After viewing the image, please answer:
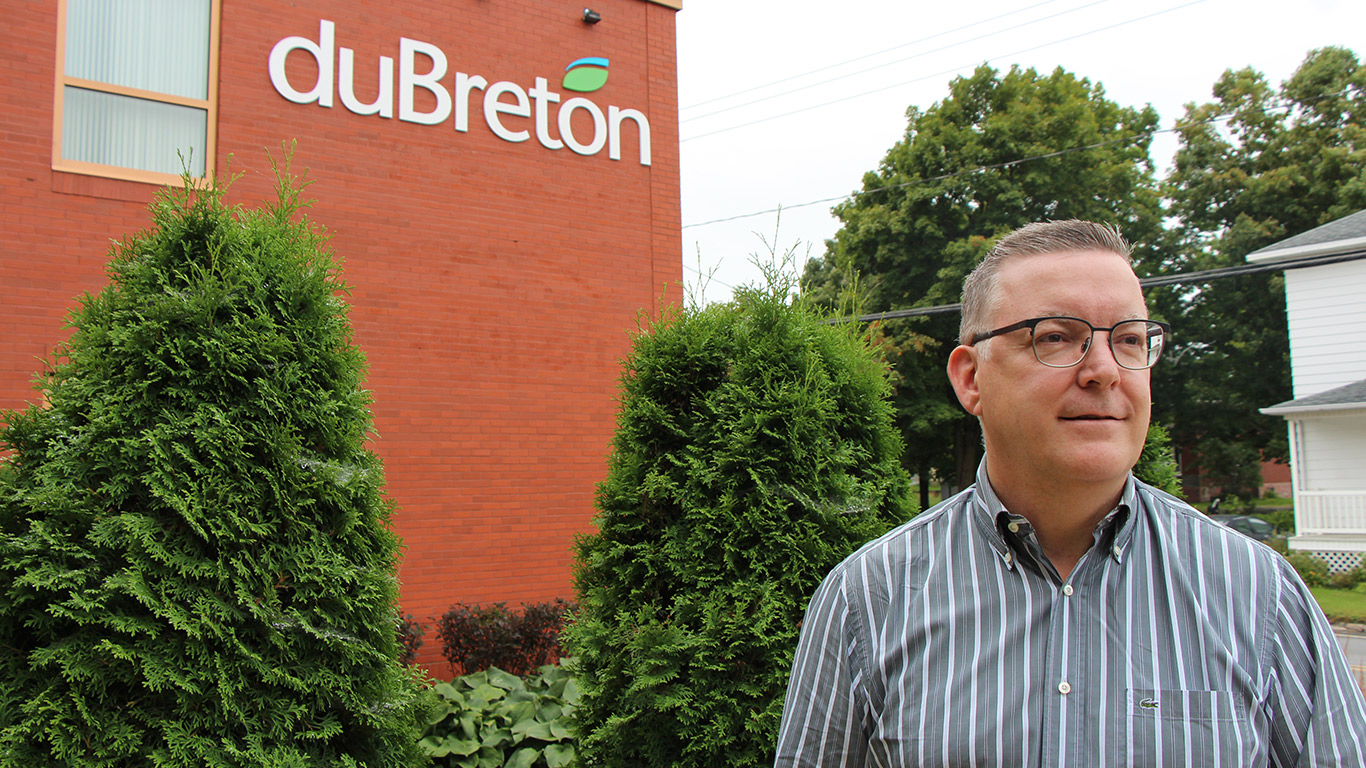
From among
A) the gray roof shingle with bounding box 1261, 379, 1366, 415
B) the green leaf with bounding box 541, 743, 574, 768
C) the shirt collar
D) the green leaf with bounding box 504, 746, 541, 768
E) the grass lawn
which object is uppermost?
the gray roof shingle with bounding box 1261, 379, 1366, 415

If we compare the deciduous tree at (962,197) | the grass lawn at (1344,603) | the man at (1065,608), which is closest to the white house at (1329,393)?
the grass lawn at (1344,603)

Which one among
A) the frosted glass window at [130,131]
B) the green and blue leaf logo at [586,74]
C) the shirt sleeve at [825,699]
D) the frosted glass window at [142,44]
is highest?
the green and blue leaf logo at [586,74]

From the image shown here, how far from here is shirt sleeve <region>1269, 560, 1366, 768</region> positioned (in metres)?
1.41

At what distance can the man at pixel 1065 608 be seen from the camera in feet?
4.89

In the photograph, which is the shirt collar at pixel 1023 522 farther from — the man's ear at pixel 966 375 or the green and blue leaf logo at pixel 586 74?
the green and blue leaf logo at pixel 586 74

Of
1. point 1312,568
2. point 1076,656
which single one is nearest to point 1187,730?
point 1076,656

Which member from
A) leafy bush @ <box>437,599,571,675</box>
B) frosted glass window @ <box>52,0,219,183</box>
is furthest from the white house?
frosted glass window @ <box>52,0,219,183</box>

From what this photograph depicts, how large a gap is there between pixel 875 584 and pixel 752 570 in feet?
7.11

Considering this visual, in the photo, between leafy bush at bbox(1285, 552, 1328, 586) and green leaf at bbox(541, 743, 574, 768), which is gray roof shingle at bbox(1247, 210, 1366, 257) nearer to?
leafy bush at bbox(1285, 552, 1328, 586)

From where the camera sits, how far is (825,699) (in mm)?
1756

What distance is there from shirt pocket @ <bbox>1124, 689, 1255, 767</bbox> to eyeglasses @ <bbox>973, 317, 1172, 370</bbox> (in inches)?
23.7

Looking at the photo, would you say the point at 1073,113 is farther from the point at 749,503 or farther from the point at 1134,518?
the point at 1134,518

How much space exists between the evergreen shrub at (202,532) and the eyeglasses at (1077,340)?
129 inches

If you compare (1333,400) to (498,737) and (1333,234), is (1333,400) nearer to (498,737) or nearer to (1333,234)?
(1333,234)
